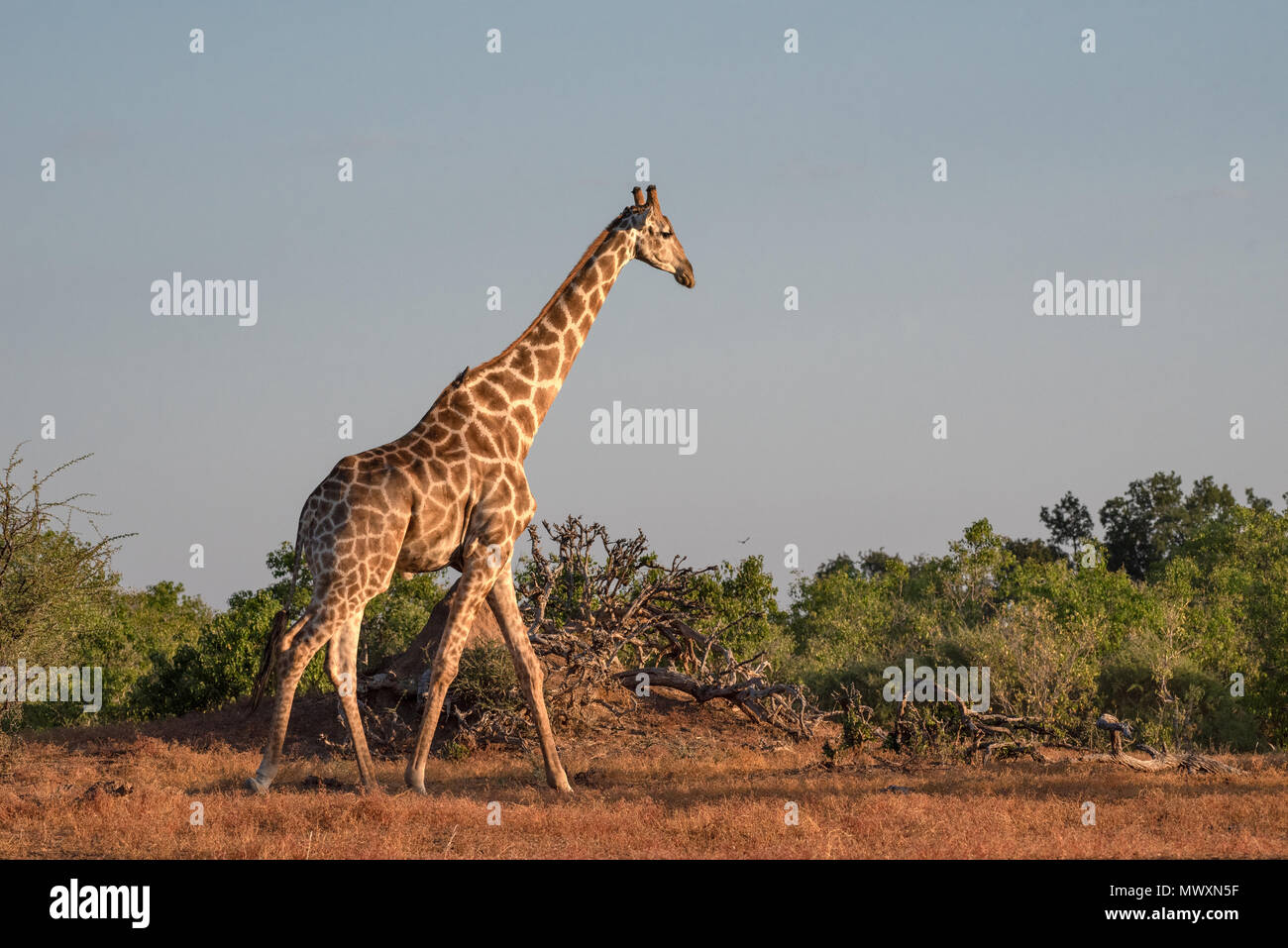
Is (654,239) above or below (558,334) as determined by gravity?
above

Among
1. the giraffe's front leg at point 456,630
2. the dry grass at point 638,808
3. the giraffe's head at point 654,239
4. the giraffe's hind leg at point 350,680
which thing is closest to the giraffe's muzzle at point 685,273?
the giraffe's head at point 654,239

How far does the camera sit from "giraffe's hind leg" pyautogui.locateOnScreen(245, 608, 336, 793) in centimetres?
1214

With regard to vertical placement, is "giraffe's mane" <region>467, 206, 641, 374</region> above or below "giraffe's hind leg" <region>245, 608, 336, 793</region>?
above

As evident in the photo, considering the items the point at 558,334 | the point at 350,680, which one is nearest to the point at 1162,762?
the point at 558,334

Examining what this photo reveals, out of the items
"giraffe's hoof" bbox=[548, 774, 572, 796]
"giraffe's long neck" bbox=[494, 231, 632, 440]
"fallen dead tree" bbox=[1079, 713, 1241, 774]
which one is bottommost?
"fallen dead tree" bbox=[1079, 713, 1241, 774]

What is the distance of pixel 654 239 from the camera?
13.7m

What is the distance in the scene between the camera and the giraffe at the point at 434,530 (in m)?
12.2

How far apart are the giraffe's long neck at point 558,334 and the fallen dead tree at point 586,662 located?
16.7ft

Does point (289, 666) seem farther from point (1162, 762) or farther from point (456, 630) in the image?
point (1162, 762)

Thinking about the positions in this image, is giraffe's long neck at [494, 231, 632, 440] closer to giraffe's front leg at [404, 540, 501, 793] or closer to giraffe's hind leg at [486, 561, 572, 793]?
giraffe's front leg at [404, 540, 501, 793]

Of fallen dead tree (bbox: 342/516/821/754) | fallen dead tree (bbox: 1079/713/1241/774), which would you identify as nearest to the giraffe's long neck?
fallen dead tree (bbox: 342/516/821/754)

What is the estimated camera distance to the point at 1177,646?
87.1 feet

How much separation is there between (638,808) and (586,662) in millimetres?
5804

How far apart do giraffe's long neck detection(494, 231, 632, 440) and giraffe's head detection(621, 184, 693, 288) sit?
158mm
